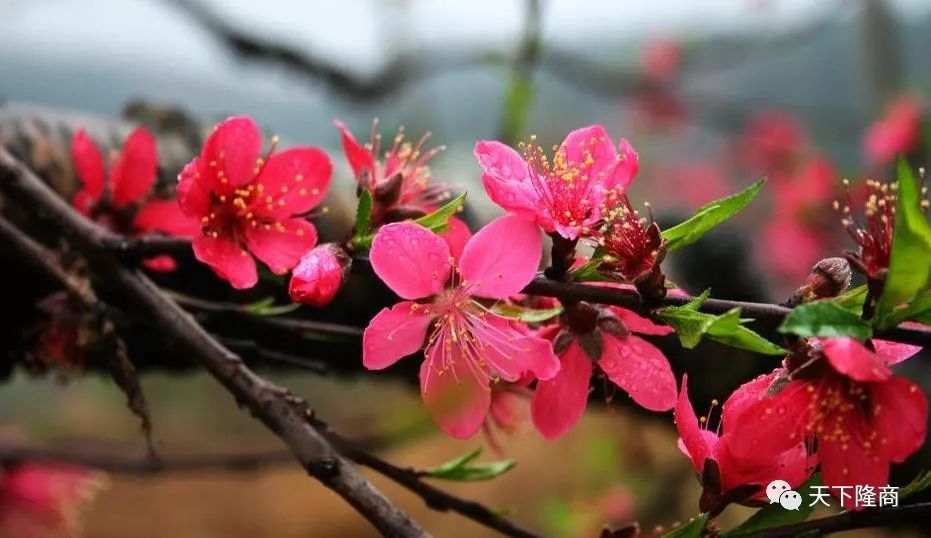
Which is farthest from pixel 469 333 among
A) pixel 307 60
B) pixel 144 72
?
pixel 144 72

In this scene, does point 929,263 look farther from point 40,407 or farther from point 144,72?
point 144,72

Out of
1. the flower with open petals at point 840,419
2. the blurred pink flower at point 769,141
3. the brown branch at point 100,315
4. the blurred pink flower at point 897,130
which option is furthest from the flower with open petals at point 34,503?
the blurred pink flower at point 769,141

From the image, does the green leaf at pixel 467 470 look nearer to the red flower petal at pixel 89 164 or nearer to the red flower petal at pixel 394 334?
the red flower petal at pixel 394 334

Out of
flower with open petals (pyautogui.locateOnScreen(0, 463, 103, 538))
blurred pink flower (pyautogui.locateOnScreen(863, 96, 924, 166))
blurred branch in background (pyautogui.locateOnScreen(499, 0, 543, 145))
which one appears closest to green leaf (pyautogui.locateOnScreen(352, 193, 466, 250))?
flower with open petals (pyautogui.locateOnScreen(0, 463, 103, 538))

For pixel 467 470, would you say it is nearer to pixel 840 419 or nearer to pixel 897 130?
pixel 840 419

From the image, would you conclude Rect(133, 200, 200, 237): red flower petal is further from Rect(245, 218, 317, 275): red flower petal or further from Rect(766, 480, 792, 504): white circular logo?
Rect(766, 480, 792, 504): white circular logo
